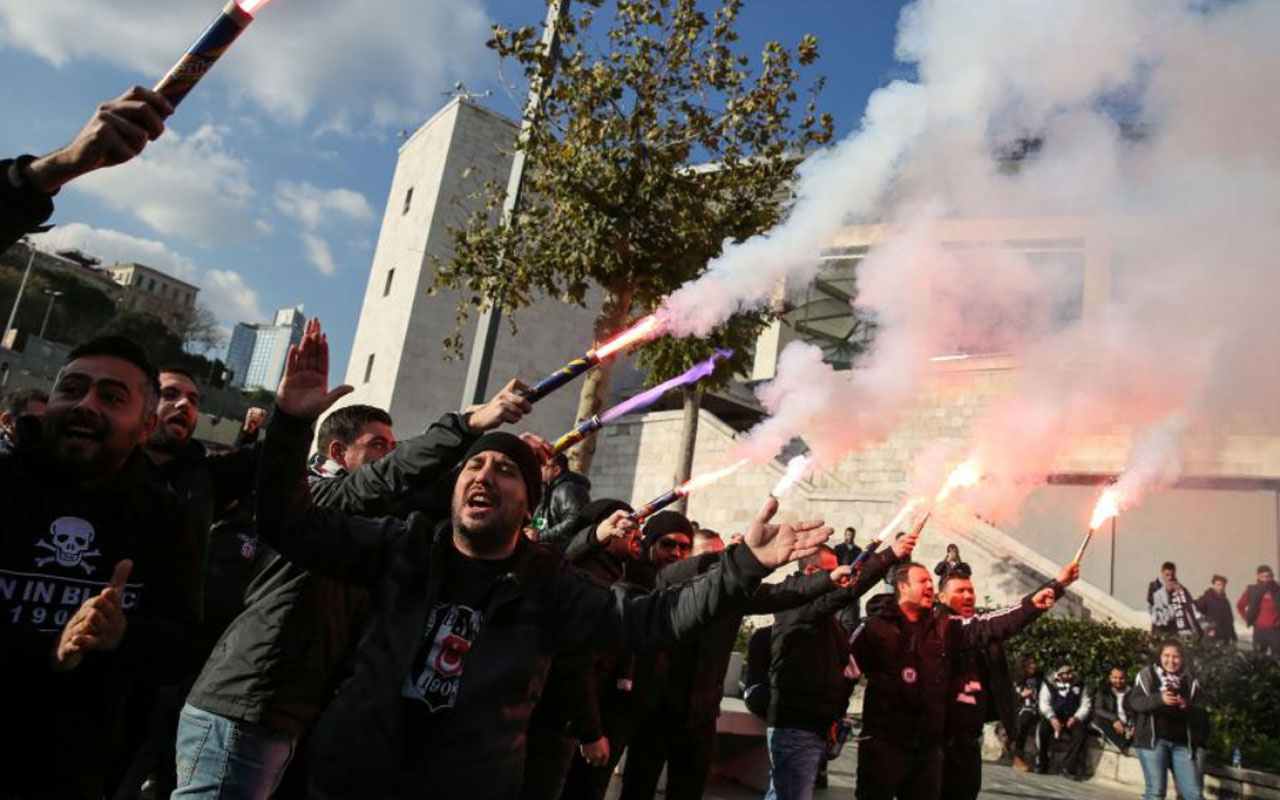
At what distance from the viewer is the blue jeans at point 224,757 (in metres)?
3.19

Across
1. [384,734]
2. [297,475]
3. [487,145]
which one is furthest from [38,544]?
[487,145]

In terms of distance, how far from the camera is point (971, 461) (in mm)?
9234

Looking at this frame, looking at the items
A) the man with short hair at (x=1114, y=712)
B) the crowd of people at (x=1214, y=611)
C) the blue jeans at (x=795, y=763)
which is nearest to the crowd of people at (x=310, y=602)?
the blue jeans at (x=795, y=763)

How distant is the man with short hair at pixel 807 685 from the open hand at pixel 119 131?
4520 mm

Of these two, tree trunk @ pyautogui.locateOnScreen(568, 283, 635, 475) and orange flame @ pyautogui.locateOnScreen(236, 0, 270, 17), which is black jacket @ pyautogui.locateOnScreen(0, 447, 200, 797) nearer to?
orange flame @ pyautogui.locateOnScreen(236, 0, 270, 17)

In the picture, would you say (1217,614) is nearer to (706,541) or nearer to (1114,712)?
(1114,712)

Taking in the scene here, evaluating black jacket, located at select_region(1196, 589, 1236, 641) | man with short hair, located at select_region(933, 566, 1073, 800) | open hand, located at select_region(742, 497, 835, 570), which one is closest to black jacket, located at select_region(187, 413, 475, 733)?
open hand, located at select_region(742, 497, 835, 570)

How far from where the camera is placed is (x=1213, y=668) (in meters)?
11.6

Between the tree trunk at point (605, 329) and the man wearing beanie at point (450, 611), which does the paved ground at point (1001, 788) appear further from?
the man wearing beanie at point (450, 611)

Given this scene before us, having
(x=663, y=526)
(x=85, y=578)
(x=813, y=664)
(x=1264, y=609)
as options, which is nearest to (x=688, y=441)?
(x=1264, y=609)

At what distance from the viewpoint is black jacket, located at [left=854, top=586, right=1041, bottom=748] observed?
5652mm

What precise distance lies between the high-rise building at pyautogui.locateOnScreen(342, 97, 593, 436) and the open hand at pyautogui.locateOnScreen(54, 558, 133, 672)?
23.3 m

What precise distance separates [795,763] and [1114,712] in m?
8.36

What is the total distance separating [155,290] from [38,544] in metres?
121
